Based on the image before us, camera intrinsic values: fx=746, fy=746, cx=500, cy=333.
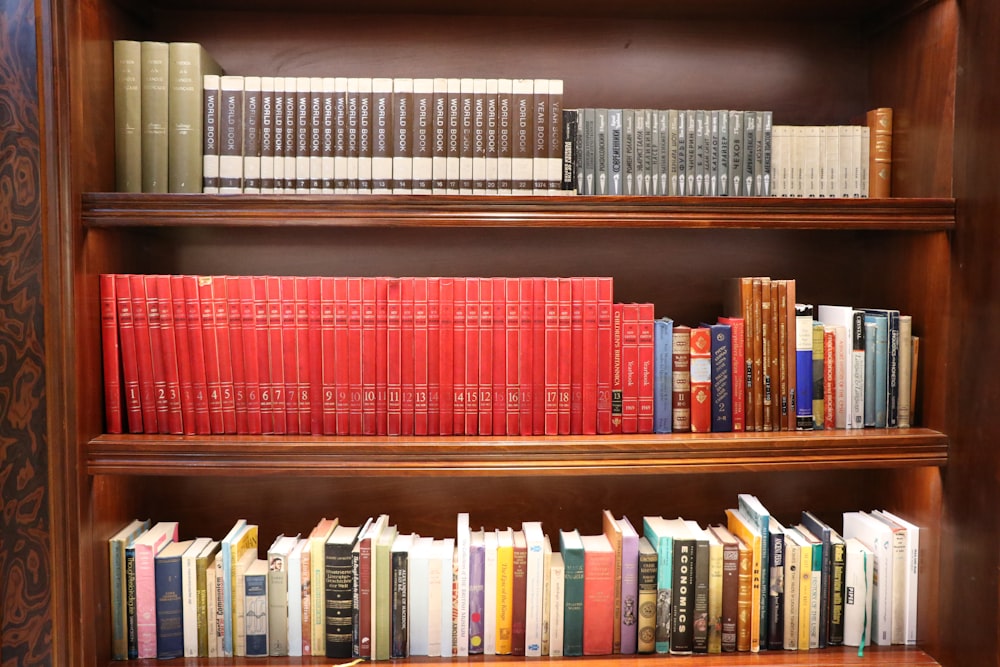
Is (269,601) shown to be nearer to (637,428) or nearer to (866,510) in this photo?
(637,428)

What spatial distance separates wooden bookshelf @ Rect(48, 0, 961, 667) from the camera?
1425 millimetres

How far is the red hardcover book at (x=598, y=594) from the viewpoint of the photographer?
1.53 meters

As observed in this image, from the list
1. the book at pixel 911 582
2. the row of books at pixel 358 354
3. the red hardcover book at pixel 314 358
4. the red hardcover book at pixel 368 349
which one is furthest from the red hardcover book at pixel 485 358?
the book at pixel 911 582

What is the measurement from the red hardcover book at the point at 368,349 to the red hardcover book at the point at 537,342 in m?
0.29

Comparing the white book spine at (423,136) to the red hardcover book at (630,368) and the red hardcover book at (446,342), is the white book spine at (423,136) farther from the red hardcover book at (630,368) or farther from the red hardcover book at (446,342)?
the red hardcover book at (630,368)

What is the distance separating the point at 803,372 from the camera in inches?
61.1

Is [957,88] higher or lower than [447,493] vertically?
higher

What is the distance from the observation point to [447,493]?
1781 millimetres

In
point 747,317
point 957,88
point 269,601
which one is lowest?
point 269,601

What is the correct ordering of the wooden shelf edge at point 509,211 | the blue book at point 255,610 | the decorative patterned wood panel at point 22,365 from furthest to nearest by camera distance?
the blue book at point 255,610, the wooden shelf edge at point 509,211, the decorative patterned wood panel at point 22,365

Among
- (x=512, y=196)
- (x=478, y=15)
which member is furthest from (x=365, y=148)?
(x=478, y=15)

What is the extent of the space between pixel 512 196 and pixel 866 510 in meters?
1.17

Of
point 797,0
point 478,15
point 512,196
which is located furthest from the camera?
point 478,15

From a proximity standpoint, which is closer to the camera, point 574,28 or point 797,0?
point 797,0
